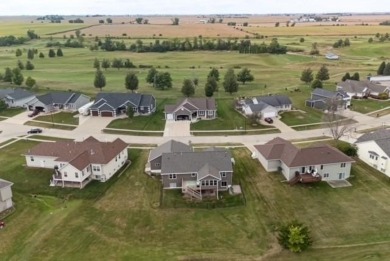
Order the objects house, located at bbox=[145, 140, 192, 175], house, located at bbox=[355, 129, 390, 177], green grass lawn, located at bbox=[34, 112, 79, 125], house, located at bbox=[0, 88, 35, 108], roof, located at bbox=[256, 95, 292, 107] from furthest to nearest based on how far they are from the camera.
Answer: house, located at bbox=[0, 88, 35, 108], roof, located at bbox=[256, 95, 292, 107], green grass lawn, located at bbox=[34, 112, 79, 125], house, located at bbox=[145, 140, 192, 175], house, located at bbox=[355, 129, 390, 177]

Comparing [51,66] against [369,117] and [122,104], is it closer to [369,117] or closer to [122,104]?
[122,104]

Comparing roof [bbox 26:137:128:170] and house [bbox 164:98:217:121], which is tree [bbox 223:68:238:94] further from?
roof [bbox 26:137:128:170]

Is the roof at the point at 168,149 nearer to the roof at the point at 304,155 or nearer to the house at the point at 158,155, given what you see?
A: the house at the point at 158,155

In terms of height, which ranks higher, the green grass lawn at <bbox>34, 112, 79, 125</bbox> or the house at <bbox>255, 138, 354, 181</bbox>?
the house at <bbox>255, 138, 354, 181</bbox>

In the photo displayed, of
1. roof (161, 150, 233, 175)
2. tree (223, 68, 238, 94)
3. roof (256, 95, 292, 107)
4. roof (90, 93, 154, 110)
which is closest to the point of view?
roof (161, 150, 233, 175)

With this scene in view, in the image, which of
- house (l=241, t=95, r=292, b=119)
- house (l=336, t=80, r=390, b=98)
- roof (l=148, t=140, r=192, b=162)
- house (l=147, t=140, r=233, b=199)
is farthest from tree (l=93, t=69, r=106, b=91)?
house (l=336, t=80, r=390, b=98)

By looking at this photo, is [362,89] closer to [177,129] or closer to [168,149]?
[177,129]

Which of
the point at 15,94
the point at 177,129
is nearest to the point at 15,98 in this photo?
the point at 15,94
